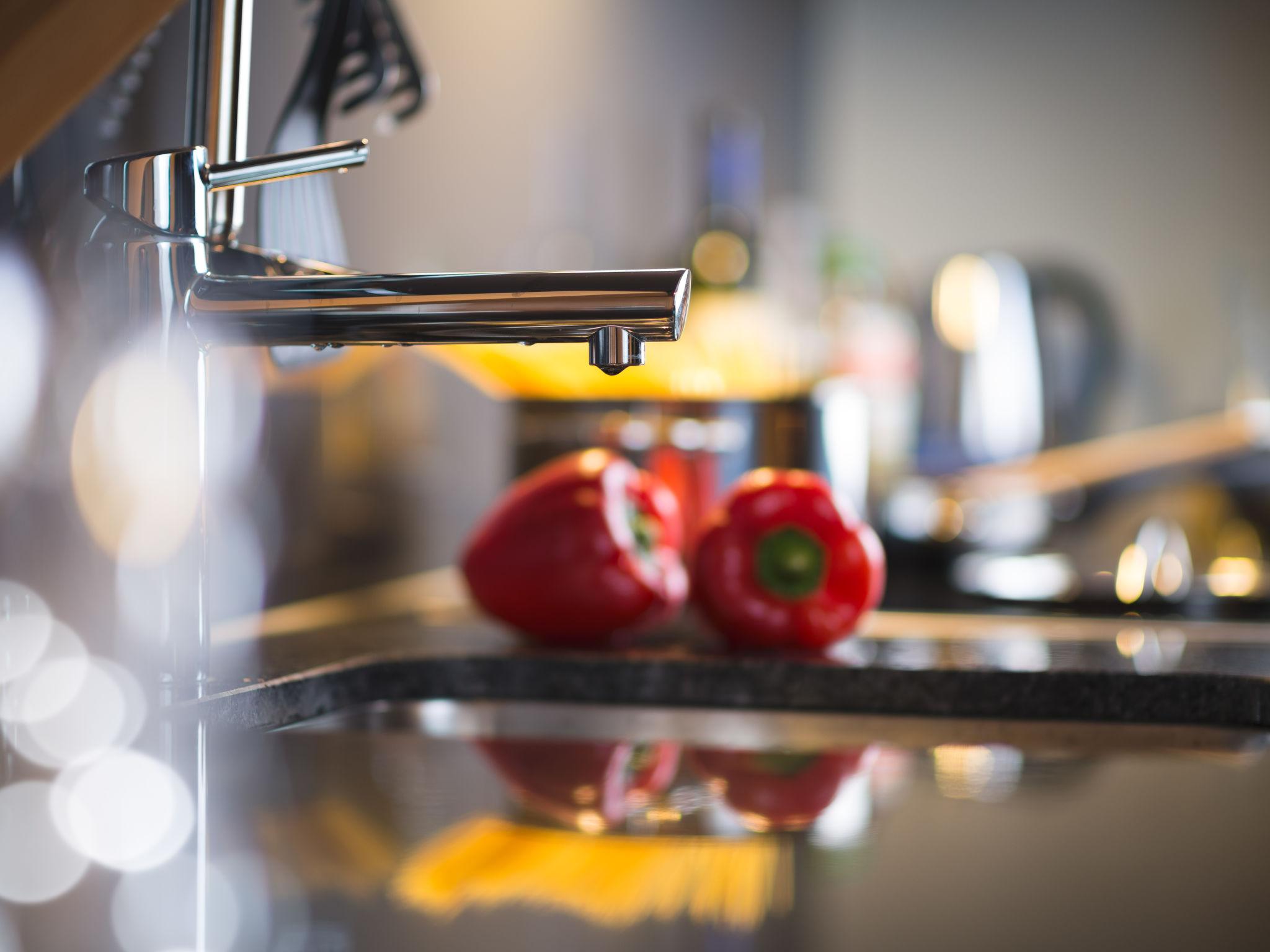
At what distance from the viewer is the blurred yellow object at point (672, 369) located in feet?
3.36

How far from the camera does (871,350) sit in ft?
7.11

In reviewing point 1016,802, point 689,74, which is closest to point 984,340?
point 689,74

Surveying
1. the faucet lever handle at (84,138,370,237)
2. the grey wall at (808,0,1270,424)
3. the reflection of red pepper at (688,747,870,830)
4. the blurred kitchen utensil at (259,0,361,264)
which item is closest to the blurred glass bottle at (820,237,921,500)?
the grey wall at (808,0,1270,424)

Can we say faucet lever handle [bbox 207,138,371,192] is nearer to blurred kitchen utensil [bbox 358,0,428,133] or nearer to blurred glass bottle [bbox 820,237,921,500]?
blurred kitchen utensil [bbox 358,0,428,133]

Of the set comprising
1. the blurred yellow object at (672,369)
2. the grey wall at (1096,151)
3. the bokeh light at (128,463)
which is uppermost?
the grey wall at (1096,151)

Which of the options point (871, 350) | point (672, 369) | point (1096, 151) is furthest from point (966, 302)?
point (672, 369)

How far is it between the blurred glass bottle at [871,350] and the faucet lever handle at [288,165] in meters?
1.24

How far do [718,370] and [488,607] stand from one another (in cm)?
32

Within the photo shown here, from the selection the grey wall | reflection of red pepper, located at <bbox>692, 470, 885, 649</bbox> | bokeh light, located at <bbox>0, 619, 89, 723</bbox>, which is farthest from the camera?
the grey wall

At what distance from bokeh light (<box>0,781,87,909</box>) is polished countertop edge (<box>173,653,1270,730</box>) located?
0.24 m

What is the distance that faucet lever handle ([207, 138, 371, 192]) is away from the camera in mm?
554

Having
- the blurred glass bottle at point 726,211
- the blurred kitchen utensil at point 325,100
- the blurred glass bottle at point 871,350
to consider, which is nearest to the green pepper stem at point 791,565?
the blurred kitchen utensil at point 325,100

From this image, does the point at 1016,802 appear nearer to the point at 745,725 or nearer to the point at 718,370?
the point at 745,725

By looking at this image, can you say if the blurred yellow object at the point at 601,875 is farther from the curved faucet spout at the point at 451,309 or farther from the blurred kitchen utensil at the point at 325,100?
the blurred kitchen utensil at the point at 325,100
